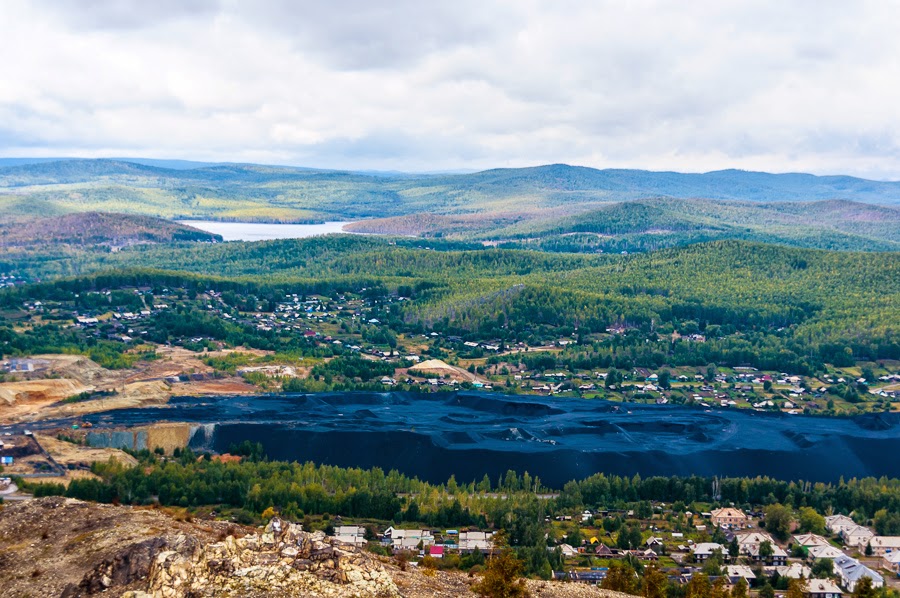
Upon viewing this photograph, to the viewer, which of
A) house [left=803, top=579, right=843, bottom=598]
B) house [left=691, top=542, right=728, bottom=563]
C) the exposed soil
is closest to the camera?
the exposed soil

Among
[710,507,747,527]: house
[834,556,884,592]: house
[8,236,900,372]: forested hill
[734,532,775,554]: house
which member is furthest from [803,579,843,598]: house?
[8,236,900,372]: forested hill

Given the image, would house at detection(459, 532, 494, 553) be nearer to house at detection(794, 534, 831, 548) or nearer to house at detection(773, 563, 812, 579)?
house at detection(773, 563, 812, 579)

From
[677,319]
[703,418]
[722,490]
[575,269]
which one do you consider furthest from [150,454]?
[575,269]

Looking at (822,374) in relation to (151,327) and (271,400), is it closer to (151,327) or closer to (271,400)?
(271,400)

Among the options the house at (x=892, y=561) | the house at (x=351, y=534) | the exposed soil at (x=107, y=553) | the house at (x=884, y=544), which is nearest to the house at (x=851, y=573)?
the house at (x=892, y=561)

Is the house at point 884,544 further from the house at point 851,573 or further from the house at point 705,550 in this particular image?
the house at point 705,550

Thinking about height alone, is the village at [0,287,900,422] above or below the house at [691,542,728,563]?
below
